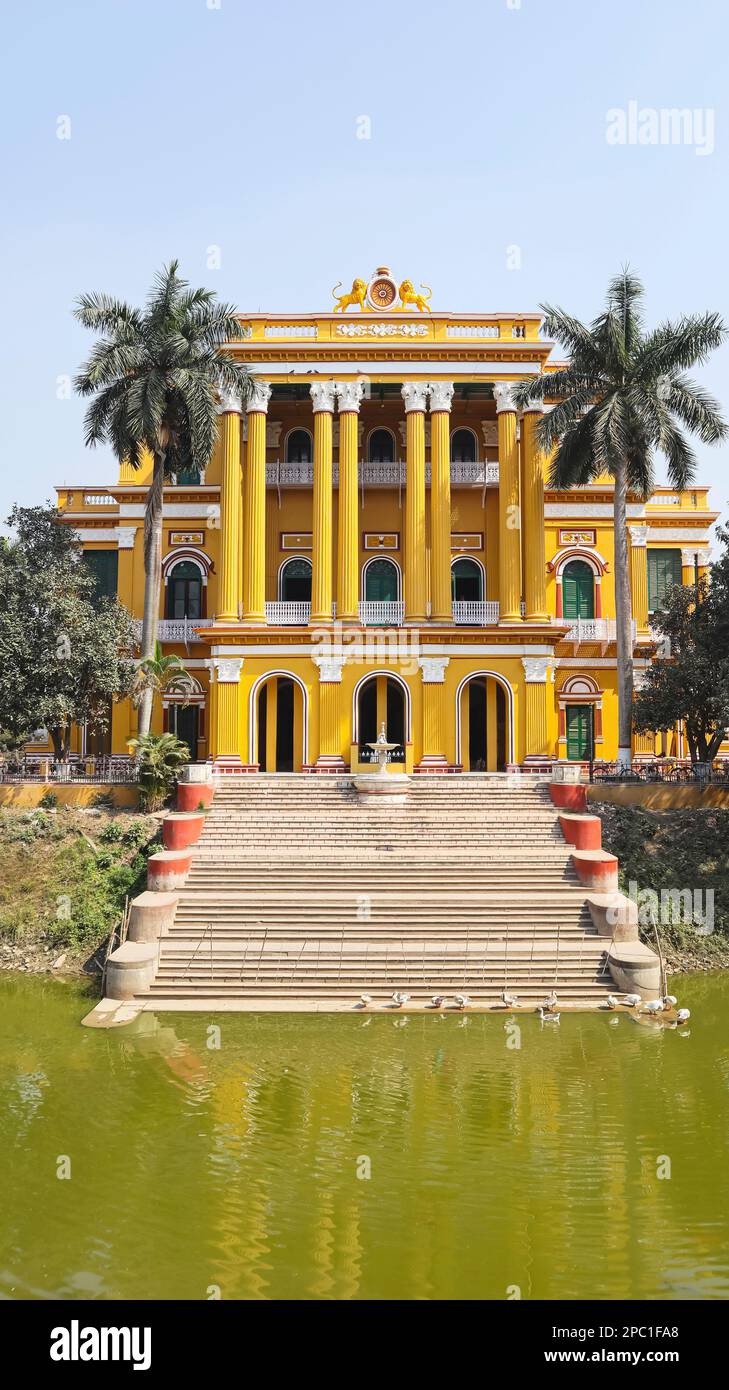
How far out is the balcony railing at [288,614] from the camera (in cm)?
2803

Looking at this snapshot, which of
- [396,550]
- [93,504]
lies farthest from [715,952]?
[93,504]

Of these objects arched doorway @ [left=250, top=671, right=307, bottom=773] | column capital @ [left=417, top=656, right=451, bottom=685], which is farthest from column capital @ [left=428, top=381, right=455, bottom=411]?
arched doorway @ [left=250, top=671, right=307, bottom=773]

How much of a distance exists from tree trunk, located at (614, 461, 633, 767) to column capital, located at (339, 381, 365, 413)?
319 inches

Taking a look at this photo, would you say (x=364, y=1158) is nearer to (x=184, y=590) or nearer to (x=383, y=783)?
(x=383, y=783)

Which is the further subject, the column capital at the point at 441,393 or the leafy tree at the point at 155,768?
the column capital at the point at 441,393

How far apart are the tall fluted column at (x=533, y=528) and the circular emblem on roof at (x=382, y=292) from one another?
5.51m

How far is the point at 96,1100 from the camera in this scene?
36.6ft

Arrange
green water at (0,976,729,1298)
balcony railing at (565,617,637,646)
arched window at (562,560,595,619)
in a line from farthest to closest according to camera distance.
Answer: arched window at (562,560,595,619) → balcony railing at (565,617,637,646) → green water at (0,976,729,1298)

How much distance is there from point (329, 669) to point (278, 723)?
3217mm

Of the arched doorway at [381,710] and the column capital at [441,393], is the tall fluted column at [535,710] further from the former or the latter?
the column capital at [441,393]

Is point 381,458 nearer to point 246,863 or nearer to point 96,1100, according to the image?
point 246,863

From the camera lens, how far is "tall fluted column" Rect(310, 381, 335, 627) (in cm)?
2773

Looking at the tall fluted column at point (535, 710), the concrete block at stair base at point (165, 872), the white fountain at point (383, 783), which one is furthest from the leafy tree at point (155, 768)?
the tall fluted column at point (535, 710)

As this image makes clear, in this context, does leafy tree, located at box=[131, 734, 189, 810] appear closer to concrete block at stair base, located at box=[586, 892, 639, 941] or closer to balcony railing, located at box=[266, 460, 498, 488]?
concrete block at stair base, located at box=[586, 892, 639, 941]
